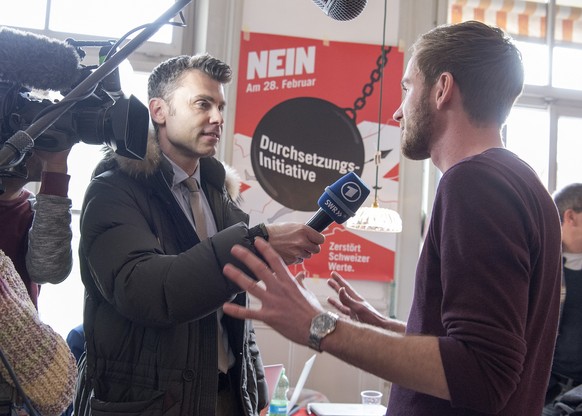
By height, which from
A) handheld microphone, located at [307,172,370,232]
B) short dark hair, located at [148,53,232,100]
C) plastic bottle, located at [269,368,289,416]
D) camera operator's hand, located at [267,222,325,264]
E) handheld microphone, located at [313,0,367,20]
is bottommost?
plastic bottle, located at [269,368,289,416]

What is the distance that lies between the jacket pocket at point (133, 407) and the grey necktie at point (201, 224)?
Answer: 0.66 ft

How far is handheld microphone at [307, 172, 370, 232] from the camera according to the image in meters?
1.28

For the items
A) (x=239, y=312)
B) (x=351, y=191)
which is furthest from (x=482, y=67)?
(x=239, y=312)

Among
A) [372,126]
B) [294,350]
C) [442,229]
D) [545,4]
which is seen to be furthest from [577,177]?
[442,229]

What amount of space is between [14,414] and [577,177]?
373 centimetres

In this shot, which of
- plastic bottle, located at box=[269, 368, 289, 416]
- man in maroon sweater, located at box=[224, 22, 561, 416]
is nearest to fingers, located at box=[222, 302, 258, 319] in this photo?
man in maroon sweater, located at box=[224, 22, 561, 416]

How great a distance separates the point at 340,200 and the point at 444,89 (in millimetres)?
311

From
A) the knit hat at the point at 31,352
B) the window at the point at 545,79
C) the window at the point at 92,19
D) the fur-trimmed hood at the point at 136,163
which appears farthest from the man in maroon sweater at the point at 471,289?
the window at the point at 545,79

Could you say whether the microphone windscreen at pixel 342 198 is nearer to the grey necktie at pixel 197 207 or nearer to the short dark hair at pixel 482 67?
Answer: the short dark hair at pixel 482 67

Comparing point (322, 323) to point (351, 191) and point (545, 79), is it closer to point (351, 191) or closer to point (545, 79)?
point (351, 191)

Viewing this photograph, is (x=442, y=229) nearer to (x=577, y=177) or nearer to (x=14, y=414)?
(x=14, y=414)

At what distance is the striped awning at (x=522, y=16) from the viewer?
3.95 m

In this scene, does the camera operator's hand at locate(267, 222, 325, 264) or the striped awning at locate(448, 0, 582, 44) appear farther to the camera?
the striped awning at locate(448, 0, 582, 44)

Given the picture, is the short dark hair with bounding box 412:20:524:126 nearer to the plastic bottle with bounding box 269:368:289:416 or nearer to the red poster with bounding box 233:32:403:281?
the plastic bottle with bounding box 269:368:289:416
